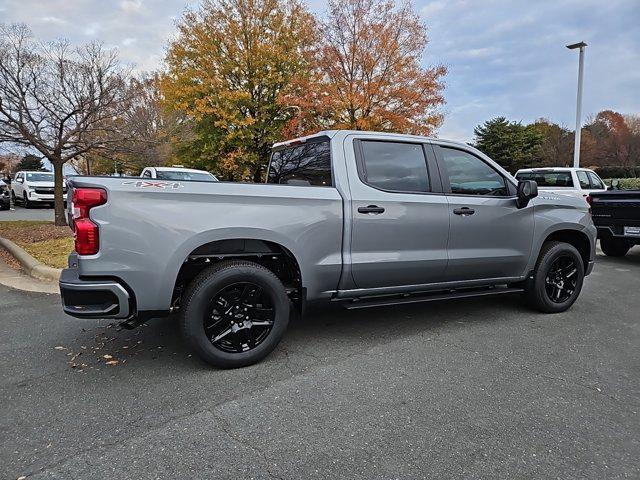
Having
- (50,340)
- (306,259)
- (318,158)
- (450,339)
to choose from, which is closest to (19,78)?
(50,340)

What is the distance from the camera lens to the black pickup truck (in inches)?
302

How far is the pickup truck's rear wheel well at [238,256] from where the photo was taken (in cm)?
339

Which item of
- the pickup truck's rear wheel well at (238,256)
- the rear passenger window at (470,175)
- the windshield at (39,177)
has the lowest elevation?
the pickup truck's rear wheel well at (238,256)

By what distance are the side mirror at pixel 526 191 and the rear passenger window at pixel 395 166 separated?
102 centimetres

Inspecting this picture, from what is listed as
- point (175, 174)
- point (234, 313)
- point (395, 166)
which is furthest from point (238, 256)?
point (175, 174)

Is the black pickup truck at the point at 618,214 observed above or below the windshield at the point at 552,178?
below

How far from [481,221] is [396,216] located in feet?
3.41

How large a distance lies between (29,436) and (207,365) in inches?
48.0

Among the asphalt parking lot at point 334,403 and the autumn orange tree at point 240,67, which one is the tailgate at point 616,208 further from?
the autumn orange tree at point 240,67

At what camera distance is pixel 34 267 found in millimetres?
6344

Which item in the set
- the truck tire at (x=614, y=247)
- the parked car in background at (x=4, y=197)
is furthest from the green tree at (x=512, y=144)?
the parked car in background at (x=4, y=197)

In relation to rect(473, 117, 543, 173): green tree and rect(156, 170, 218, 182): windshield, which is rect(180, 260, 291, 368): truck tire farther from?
rect(473, 117, 543, 173): green tree

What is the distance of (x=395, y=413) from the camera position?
2799mm

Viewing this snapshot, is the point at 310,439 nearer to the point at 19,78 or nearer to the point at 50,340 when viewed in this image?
the point at 50,340
